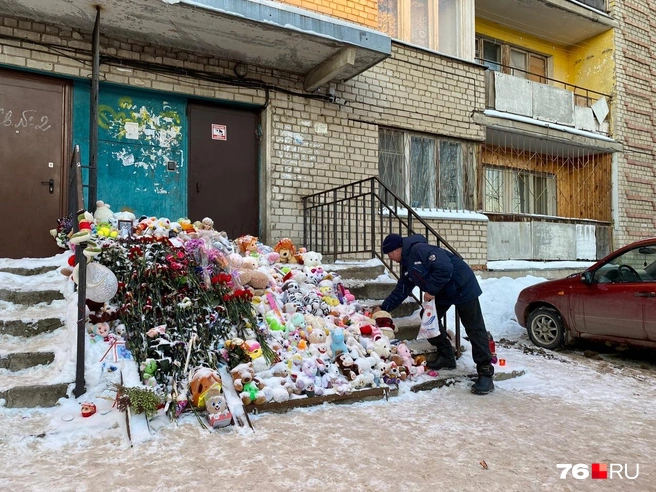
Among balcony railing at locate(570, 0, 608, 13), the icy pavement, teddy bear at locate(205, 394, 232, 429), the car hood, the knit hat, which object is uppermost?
balcony railing at locate(570, 0, 608, 13)

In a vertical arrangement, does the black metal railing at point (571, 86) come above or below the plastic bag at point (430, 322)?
above

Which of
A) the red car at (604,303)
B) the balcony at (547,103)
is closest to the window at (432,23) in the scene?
the balcony at (547,103)

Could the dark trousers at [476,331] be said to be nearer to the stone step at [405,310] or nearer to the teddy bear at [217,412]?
the stone step at [405,310]

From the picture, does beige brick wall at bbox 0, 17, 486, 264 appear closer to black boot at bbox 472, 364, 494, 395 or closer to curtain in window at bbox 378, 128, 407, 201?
curtain in window at bbox 378, 128, 407, 201

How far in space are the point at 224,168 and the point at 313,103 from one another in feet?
6.01

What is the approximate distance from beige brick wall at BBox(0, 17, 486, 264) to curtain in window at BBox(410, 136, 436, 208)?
0.96ft

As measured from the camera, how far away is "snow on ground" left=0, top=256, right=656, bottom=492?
8.30 ft

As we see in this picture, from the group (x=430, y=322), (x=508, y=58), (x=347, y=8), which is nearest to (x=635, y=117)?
(x=508, y=58)

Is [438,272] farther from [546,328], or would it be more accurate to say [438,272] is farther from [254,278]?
[546,328]

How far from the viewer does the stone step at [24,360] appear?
352 cm

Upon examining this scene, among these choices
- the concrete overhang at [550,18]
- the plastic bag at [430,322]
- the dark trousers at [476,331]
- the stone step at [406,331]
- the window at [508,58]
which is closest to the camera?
the dark trousers at [476,331]

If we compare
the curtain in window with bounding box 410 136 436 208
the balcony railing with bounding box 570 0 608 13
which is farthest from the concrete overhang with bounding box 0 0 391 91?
the balcony railing with bounding box 570 0 608 13

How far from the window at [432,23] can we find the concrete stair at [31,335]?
6.96m

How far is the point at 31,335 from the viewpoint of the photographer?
3.96m
